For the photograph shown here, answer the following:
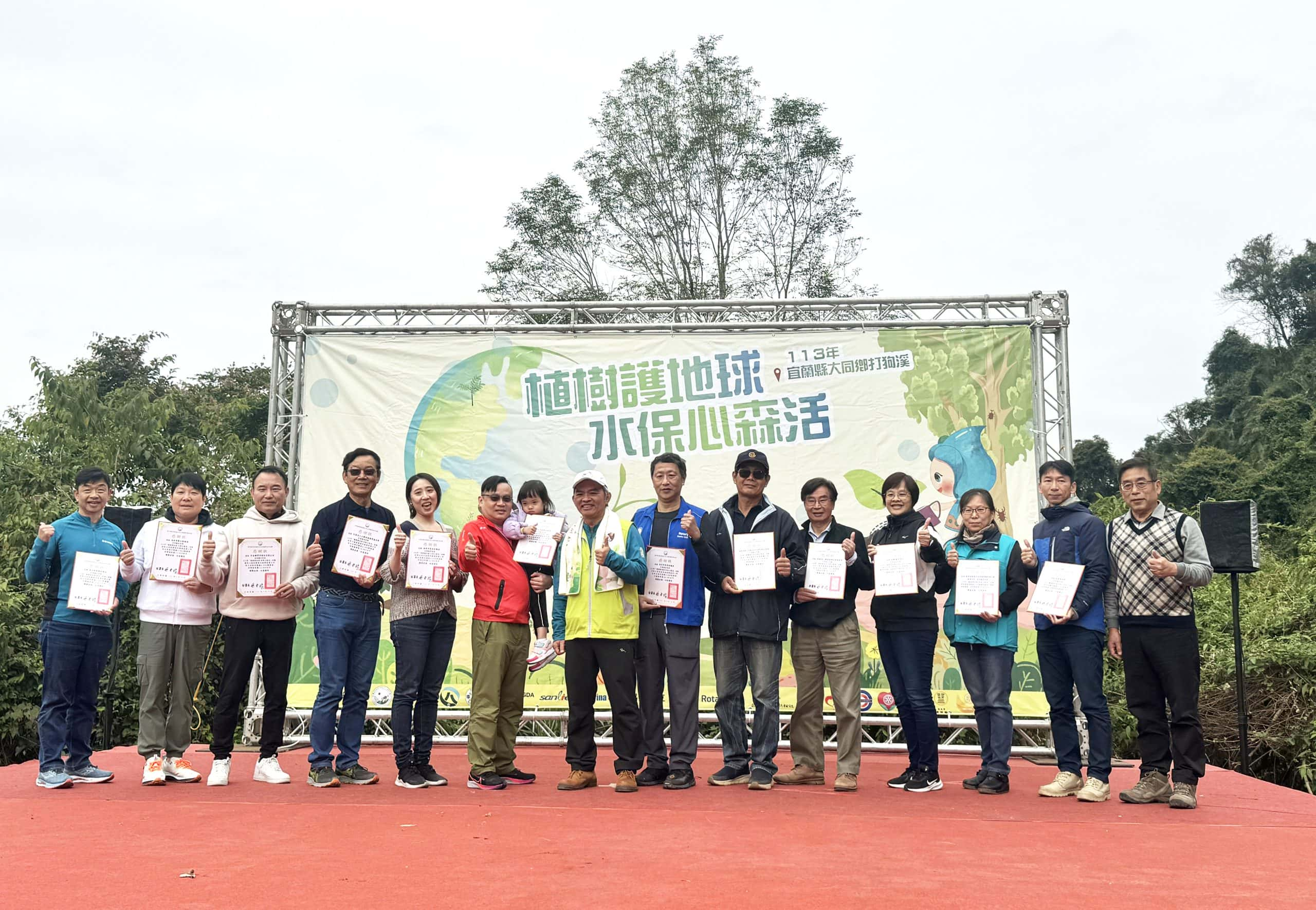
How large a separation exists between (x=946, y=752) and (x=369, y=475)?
4.23 m

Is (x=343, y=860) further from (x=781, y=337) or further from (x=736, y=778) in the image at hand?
(x=781, y=337)

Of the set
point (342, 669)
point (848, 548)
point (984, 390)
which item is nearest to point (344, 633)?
point (342, 669)

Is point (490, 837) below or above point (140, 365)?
below

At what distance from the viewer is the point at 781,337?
728cm

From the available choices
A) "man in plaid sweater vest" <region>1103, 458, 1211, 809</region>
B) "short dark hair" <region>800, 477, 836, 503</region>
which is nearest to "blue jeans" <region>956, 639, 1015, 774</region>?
"man in plaid sweater vest" <region>1103, 458, 1211, 809</region>

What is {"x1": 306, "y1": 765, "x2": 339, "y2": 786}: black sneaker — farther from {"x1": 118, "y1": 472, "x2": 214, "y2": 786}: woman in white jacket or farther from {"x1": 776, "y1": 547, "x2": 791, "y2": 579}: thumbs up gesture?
{"x1": 776, "y1": 547, "x2": 791, "y2": 579}: thumbs up gesture

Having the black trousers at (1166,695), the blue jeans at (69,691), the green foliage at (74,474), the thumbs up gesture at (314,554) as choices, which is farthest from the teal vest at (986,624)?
the green foliage at (74,474)

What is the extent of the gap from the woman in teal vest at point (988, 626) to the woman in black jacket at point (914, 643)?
11 centimetres

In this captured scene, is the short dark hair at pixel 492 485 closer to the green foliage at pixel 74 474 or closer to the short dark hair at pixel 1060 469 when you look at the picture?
the short dark hair at pixel 1060 469

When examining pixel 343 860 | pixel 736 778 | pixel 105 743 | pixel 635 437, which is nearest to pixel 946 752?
pixel 736 778

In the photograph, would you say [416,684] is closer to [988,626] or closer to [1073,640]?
[988,626]

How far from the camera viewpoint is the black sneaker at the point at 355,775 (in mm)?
5172

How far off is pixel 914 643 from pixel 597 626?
5.31 ft

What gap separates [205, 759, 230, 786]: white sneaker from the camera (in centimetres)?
505
